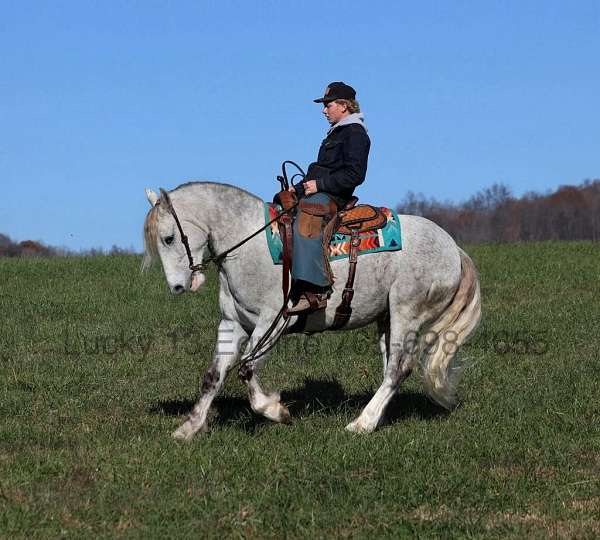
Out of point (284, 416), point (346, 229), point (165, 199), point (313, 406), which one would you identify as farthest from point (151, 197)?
point (313, 406)

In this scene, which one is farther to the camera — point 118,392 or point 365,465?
point 118,392

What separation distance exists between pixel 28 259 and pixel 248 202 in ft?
53.3

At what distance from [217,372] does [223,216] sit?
4.41 ft

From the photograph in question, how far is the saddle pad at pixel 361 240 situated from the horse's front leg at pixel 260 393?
0.66 m

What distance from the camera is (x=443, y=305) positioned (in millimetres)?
9641

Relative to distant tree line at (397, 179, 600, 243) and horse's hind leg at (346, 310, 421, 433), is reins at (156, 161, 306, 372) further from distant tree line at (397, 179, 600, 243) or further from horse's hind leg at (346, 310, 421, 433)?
distant tree line at (397, 179, 600, 243)

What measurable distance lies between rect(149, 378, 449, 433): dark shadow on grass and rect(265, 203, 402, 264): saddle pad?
63.1 inches

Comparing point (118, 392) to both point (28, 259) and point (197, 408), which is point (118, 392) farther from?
point (28, 259)

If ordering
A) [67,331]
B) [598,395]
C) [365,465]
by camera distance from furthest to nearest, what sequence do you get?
1. [67,331]
2. [598,395]
3. [365,465]

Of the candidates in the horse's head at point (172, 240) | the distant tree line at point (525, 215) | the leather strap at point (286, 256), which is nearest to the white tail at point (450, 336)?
the leather strap at point (286, 256)

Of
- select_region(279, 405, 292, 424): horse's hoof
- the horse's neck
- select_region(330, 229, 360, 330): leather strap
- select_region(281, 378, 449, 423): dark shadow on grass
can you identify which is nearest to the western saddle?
select_region(330, 229, 360, 330): leather strap

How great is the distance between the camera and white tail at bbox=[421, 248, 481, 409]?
31.4 feet

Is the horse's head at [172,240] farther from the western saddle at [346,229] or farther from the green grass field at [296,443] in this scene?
the green grass field at [296,443]

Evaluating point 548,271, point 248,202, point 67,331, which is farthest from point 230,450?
point 548,271
